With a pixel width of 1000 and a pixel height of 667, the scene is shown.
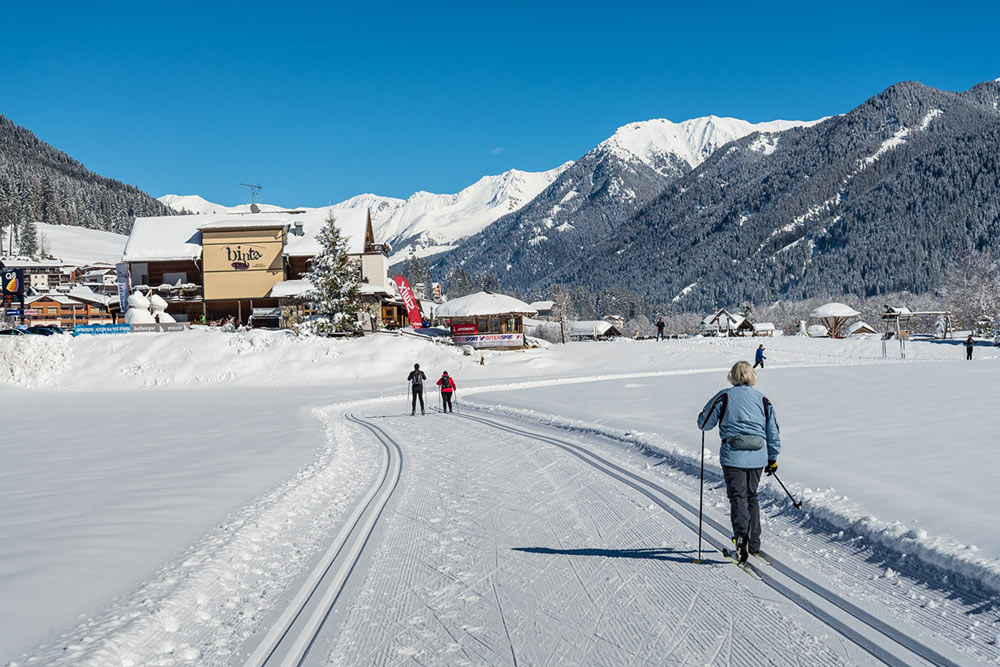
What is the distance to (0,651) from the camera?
14.9 ft

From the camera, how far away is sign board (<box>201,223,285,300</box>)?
54.9 meters

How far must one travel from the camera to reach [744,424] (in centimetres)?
644

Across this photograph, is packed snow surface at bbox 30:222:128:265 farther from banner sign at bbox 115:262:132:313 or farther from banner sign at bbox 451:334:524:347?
banner sign at bbox 451:334:524:347

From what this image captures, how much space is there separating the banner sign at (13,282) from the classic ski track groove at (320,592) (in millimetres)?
56323

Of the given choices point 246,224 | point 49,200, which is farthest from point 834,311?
point 49,200

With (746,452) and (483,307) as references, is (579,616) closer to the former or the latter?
(746,452)

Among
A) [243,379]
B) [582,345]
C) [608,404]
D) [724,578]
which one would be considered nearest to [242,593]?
[724,578]

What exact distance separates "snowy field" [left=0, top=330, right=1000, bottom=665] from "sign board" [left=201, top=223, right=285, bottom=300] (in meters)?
36.0

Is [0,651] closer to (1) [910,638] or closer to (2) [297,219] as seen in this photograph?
(1) [910,638]

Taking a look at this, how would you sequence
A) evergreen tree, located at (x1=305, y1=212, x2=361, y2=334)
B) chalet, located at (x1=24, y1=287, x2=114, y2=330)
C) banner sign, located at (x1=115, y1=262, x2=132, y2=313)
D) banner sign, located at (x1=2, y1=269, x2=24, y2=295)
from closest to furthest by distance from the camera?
evergreen tree, located at (x1=305, y1=212, x2=361, y2=334) < banner sign, located at (x1=2, y1=269, x2=24, y2=295) < banner sign, located at (x1=115, y1=262, x2=132, y2=313) < chalet, located at (x1=24, y1=287, x2=114, y2=330)

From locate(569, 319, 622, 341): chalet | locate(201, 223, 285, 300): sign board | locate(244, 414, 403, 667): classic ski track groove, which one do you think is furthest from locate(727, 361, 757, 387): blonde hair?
locate(569, 319, 622, 341): chalet

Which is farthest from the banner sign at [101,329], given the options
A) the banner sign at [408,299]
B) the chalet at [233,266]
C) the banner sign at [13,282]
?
the banner sign at [408,299]

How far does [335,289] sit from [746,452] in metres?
42.3

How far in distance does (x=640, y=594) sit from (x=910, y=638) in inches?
73.8
